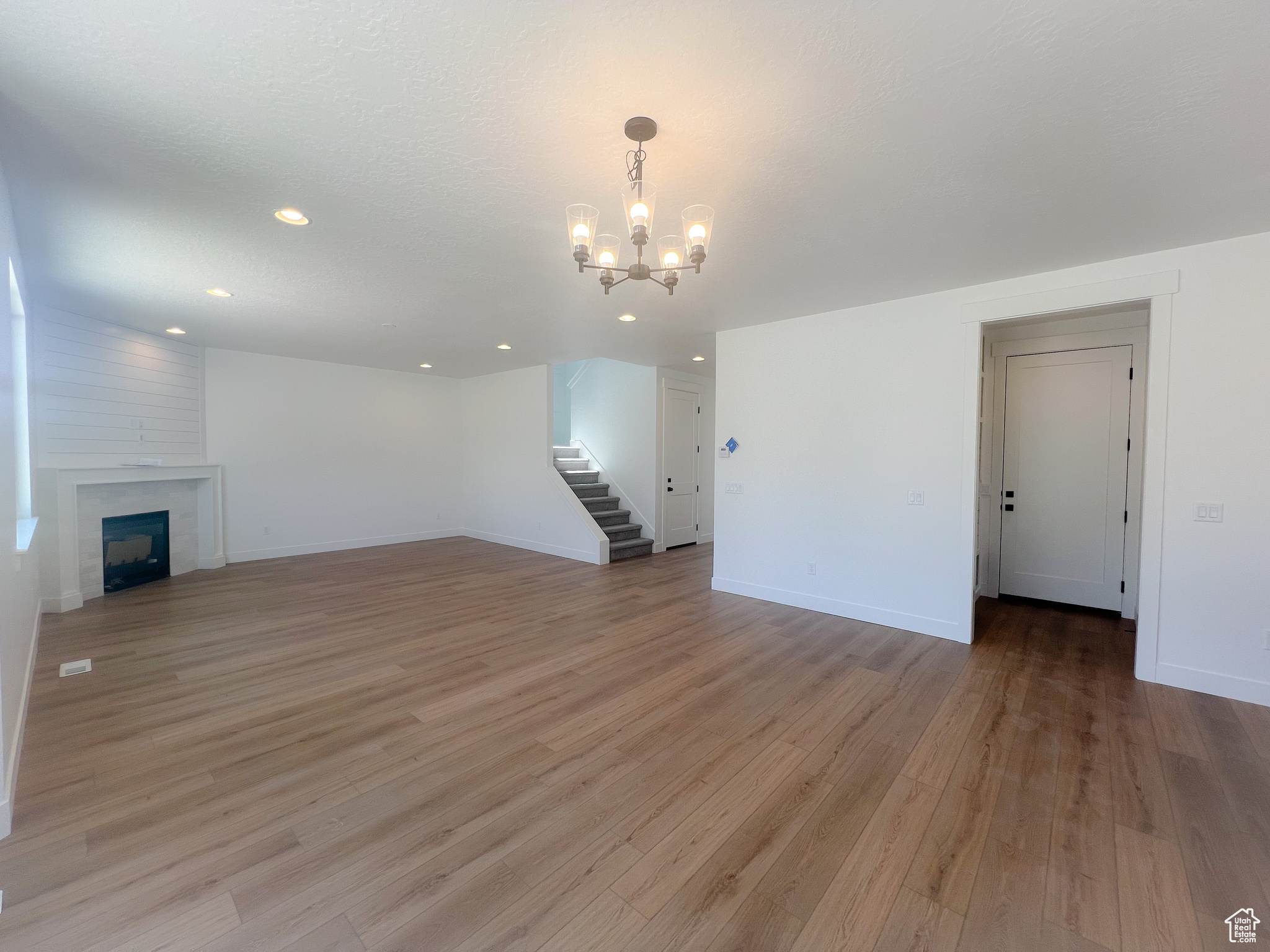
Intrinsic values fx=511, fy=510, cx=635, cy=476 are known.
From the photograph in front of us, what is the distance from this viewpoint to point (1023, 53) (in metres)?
1.58

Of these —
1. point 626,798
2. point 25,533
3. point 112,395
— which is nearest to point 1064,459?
point 626,798

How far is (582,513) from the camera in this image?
6.87 meters

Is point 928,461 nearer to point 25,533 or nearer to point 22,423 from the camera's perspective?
point 25,533

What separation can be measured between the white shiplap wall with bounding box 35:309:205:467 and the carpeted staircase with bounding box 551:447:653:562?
14.4 ft

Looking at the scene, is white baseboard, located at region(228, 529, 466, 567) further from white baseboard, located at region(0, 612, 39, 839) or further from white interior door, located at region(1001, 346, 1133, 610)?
white interior door, located at region(1001, 346, 1133, 610)

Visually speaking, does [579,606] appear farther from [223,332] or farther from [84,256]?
[223,332]

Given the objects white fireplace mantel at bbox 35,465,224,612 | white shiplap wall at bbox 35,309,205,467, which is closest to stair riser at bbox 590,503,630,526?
white shiplap wall at bbox 35,309,205,467

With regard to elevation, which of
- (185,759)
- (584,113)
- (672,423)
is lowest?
(185,759)

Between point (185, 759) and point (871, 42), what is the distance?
12.8 feet

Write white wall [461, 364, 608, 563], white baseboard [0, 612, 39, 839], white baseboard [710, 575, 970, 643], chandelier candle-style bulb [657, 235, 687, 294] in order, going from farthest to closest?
white wall [461, 364, 608, 563], white baseboard [710, 575, 970, 643], chandelier candle-style bulb [657, 235, 687, 294], white baseboard [0, 612, 39, 839]

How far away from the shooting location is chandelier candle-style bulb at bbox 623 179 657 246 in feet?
6.40

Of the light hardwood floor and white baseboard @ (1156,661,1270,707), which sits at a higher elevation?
white baseboard @ (1156,661,1270,707)

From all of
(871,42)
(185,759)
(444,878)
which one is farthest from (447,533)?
(871,42)

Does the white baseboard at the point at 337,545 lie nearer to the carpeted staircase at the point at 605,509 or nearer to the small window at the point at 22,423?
the carpeted staircase at the point at 605,509
